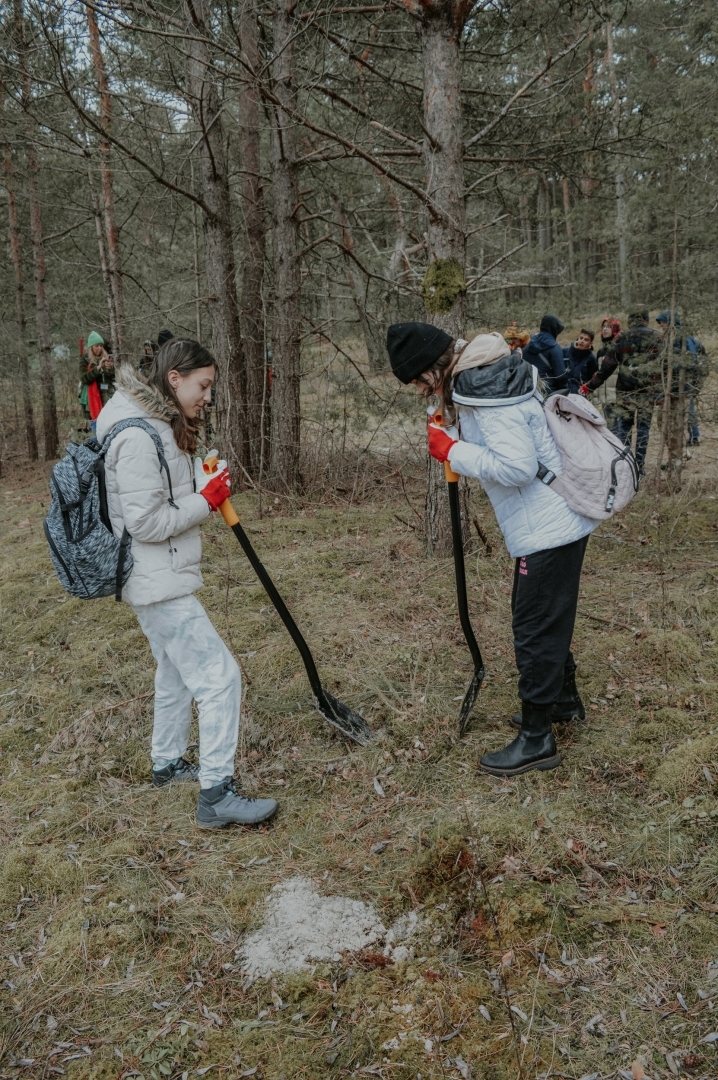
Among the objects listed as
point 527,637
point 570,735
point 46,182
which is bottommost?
point 570,735

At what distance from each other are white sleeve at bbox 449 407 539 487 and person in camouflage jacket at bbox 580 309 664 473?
16.6ft

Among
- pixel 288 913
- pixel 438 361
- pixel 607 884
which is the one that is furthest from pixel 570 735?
pixel 438 361

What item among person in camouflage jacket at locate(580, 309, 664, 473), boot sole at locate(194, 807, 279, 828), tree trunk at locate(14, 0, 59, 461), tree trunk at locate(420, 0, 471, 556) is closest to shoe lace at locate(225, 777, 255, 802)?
boot sole at locate(194, 807, 279, 828)

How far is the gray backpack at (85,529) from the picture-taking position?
10.9 feet

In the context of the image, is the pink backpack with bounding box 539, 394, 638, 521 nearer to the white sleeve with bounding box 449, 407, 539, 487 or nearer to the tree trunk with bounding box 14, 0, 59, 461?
the white sleeve with bounding box 449, 407, 539, 487

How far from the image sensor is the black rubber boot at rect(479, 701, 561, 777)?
3736 millimetres

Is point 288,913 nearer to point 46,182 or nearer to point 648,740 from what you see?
point 648,740

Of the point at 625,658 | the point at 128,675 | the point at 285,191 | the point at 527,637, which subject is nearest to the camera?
the point at 527,637

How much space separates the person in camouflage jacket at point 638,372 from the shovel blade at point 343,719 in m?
4.89

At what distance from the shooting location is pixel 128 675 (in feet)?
17.5

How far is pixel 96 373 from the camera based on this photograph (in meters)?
11.4

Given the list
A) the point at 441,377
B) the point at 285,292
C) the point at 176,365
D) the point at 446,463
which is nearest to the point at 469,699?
the point at 446,463

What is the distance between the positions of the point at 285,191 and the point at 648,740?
7407 mm

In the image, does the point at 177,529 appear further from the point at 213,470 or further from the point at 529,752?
the point at 529,752
